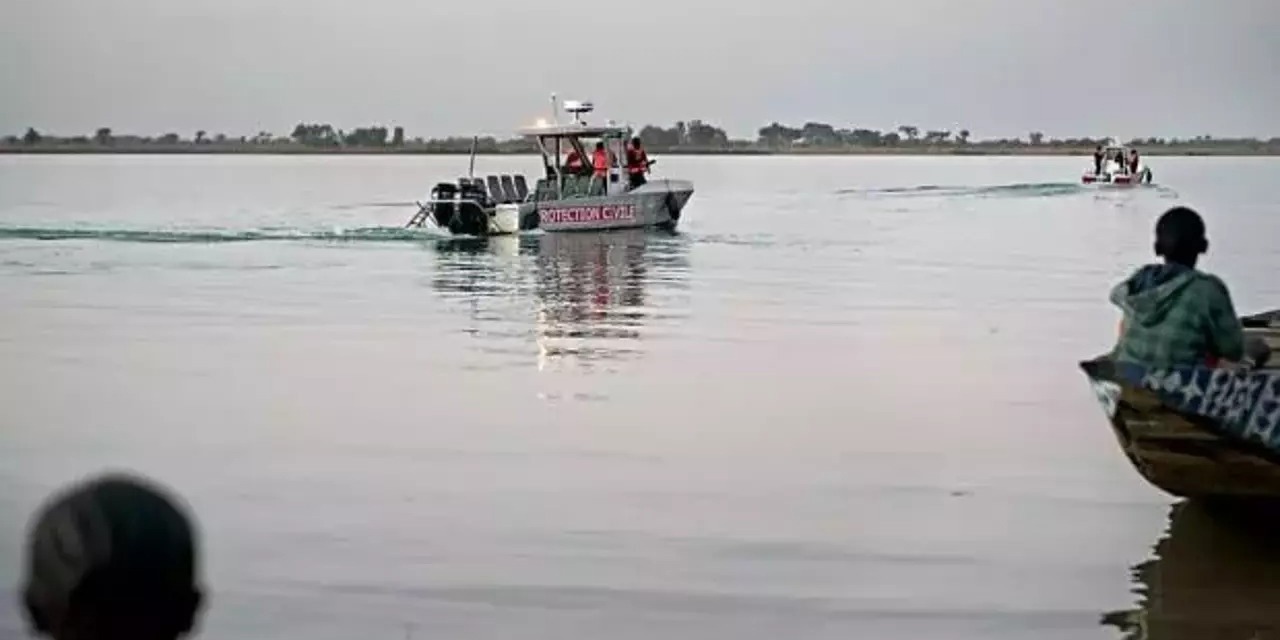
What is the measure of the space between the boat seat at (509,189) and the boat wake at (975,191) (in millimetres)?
29981

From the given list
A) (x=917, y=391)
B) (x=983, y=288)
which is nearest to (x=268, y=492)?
(x=917, y=391)

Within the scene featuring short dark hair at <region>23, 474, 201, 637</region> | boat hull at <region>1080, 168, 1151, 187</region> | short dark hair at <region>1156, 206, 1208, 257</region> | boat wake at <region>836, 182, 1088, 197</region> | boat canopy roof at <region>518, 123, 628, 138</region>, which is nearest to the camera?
Result: short dark hair at <region>23, 474, 201, 637</region>

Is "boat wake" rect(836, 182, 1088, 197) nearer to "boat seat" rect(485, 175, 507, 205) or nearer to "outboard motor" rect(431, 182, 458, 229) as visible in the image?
"boat seat" rect(485, 175, 507, 205)

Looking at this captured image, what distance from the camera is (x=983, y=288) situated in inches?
874

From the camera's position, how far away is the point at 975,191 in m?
62.6

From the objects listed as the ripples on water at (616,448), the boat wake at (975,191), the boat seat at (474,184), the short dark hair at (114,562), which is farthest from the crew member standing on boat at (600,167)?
the boat wake at (975,191)

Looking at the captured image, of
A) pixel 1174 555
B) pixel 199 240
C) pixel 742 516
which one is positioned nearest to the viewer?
pixel 1174 555

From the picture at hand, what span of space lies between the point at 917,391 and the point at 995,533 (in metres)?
4.49

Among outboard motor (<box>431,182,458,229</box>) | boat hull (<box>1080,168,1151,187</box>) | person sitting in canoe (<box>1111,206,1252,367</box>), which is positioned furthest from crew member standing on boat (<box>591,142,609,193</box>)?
boat hull (<box>1080,168,1151,187</box>)

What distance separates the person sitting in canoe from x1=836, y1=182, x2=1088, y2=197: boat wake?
173ft

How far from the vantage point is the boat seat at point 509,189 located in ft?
104

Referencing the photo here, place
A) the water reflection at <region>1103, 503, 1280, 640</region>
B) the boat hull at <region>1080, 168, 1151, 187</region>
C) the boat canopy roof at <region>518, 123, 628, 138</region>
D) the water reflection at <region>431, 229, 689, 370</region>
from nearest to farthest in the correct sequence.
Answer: the water reflection at <region>1103, 503, 1280, 640</region>
the water reflection at <region>431, 229, 689, 370</region>
the boat canopy roof at <region>518, 123, 628, 138</region>
the boat hull at <region>1080, 168, 1151, 187</region>

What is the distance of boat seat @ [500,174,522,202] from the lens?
3158cm

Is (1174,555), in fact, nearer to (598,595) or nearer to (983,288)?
(598,595)
